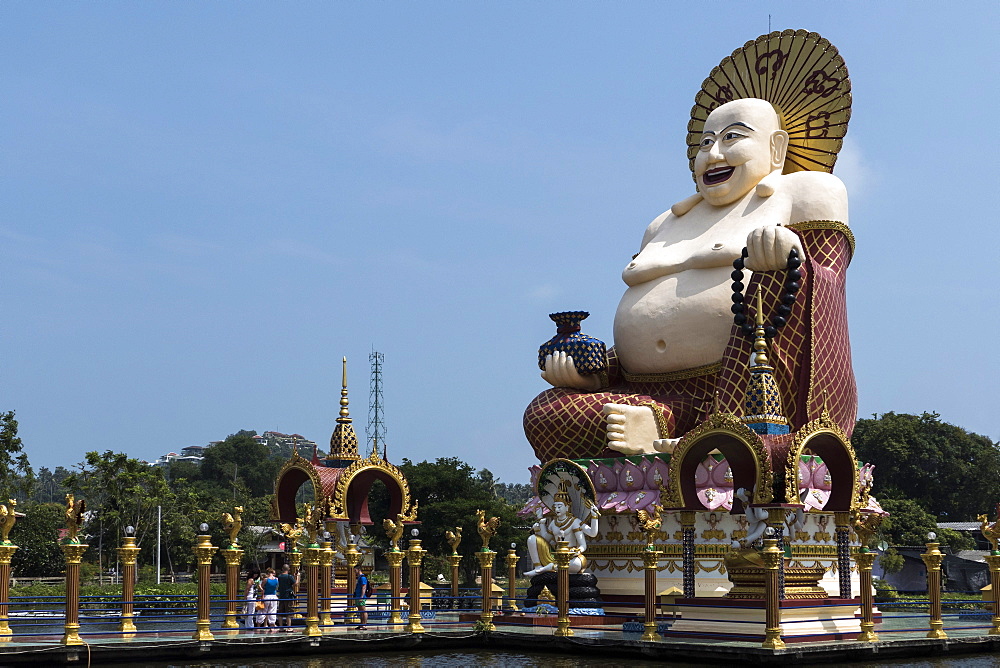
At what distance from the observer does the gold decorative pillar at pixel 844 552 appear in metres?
17.6

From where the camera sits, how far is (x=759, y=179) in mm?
23734

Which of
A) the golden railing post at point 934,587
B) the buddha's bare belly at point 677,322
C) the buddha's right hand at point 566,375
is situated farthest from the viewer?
the buddha's right hand at point 566,375

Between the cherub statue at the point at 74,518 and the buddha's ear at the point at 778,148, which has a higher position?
the buddha's ear at the point at 778,148

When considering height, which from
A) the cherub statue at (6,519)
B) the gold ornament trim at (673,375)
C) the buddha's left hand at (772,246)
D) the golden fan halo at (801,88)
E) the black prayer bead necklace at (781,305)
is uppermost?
the golden fan halo at (801,88)

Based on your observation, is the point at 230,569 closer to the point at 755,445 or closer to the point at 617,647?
the point at 617,647

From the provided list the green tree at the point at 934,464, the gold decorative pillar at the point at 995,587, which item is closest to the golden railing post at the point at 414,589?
the gold decorative pillar at the point at 995,587

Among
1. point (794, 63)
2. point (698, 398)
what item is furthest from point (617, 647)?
point (794, 63)

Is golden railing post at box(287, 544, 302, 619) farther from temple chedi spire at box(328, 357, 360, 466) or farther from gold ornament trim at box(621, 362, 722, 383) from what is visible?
gold ornament trim at box(621, 362, 722, 383)

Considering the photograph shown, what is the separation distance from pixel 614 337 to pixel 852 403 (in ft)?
17.6

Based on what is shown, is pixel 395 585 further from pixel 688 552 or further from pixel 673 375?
pixel 673 375

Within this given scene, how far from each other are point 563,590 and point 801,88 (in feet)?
43.0

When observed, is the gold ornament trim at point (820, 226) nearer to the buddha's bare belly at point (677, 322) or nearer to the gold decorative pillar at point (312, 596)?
the buddha's bare belly at point (677, 322)

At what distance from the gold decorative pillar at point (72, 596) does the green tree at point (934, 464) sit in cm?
4552

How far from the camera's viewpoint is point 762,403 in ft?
57.8
